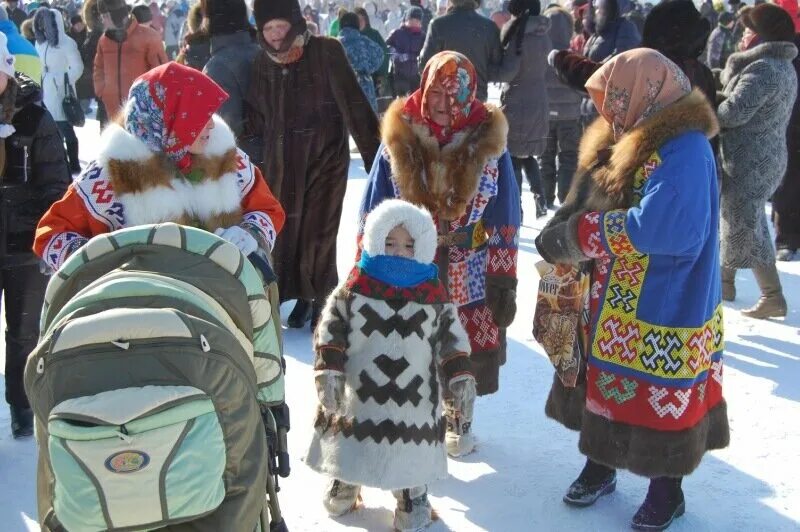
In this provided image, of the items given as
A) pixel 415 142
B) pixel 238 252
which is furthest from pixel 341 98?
pixel 238 252

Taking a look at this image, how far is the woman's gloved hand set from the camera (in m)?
2.64

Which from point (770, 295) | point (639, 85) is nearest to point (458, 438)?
point (639, 85)

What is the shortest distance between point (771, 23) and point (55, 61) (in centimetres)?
726

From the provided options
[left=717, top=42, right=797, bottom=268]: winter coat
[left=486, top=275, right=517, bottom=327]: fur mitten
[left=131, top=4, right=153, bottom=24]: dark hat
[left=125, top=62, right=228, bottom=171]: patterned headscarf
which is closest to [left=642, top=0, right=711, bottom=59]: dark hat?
[left=717, top=42, right=797, bottom=268]: winter coat

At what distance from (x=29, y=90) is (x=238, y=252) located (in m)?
2.09

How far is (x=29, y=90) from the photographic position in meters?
3.79

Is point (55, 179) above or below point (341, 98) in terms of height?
below

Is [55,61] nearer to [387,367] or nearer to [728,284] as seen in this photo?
[728,284]

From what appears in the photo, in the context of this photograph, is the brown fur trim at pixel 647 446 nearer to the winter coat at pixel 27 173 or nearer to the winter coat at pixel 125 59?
the winter coat at pixel 27 173

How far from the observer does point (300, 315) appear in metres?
5.64

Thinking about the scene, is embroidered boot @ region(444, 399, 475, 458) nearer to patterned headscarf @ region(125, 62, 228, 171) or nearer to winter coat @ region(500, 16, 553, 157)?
patterned headscarf @ region(125, 62, 228, 171)

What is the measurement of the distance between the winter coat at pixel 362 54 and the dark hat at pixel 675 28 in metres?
4.81

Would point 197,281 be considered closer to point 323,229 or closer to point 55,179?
point 55,179

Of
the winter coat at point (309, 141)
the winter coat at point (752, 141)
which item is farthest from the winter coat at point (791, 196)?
the winter coat at point (309, 141)
